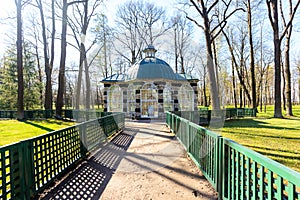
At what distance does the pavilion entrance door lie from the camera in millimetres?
16011

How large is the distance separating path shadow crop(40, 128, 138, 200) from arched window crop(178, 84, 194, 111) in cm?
1161

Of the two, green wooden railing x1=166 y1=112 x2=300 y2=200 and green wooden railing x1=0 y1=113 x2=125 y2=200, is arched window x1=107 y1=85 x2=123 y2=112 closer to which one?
green wooden railing x1=0 y1=113 x2=125 y2=200

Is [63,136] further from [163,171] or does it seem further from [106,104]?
[106,104]

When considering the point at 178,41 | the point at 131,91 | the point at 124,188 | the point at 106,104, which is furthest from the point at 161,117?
the point at 178,41

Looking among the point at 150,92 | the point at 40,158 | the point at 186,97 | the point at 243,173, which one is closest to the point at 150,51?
the point at 150,92

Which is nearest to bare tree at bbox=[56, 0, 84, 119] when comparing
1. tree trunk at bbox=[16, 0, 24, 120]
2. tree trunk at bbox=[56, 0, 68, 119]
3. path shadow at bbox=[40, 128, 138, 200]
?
tree trunk at bbox=[56, 0, 68, 119]

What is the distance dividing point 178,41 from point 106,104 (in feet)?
53.4

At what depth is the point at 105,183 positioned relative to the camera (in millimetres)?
3686

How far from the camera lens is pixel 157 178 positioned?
12.9ft

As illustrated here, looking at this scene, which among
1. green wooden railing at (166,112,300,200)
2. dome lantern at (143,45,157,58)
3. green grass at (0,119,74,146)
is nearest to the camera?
green wooden railing at (166,112,300,200)

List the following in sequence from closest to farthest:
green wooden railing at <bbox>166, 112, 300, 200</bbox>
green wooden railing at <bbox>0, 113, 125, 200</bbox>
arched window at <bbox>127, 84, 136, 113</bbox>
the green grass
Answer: green wooden railing at <bbox>166, 112, 300, 200</bbox> → green wooden railing at <bbox>0, 113, 125, 200</bbox> → the green grass → arched window at <bbox>127, 84, 136, 113</bbox>

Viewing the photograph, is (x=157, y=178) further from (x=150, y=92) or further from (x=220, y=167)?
(x=150, y=92)

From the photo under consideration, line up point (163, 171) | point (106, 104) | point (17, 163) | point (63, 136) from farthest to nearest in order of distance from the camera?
point (106, 104), point (163, 171), point (63, 136), point (17, 163)

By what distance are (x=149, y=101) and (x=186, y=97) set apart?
3.45 meters
